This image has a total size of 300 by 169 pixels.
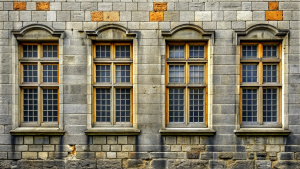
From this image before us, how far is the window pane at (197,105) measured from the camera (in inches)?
358

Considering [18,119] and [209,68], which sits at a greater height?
[209,68]

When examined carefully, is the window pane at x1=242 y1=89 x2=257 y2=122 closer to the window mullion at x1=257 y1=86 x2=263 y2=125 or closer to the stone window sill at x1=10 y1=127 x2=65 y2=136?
the window mullion at x1=257 y1=86 x2=263 y2=125

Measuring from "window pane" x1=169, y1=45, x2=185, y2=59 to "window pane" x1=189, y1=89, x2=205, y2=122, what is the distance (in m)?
1.02

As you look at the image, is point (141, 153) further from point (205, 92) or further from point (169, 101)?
point (205, 92)

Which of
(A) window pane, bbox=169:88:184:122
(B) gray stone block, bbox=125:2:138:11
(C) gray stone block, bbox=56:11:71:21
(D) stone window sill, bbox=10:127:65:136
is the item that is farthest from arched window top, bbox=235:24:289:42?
(D) stone window sill, bbox=10:127:65:136

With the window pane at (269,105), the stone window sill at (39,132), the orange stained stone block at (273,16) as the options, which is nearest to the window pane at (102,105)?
the stone window sill at (39,132)

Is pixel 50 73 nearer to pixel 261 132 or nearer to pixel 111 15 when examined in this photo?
pixel 111 15

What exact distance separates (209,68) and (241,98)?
120 centimetres

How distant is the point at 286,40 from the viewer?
888 centimetres

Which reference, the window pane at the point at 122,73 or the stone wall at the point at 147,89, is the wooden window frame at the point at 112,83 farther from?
the stone wall at the point at 147,89

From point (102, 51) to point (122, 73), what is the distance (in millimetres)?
804

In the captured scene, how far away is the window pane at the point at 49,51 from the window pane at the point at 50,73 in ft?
0.98

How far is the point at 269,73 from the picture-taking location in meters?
9.09

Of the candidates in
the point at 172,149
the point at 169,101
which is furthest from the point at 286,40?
the point at 172,149
